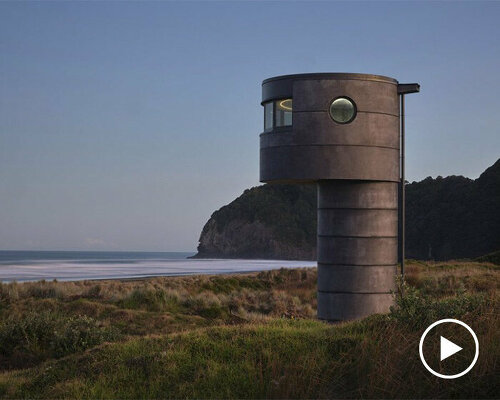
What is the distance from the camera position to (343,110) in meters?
19.5

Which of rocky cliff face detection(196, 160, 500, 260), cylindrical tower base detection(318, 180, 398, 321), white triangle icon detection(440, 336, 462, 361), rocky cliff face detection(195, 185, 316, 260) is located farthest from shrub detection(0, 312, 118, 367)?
rocky cliff face detection(195, 185, 316, 260)

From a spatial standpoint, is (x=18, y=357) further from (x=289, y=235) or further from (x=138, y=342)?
(x=289, y=235)

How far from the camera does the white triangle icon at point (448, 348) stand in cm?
938

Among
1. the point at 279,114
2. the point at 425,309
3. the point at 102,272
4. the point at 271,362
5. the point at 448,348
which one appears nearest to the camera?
the point at 448,348

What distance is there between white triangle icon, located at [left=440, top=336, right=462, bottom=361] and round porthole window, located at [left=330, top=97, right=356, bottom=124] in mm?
10654

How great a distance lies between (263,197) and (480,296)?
14327 centimetres

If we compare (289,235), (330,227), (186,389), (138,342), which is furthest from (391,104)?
(289,235)

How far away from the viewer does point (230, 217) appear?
15600cm

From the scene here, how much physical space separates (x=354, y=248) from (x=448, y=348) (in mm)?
10081

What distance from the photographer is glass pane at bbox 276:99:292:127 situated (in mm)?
19984

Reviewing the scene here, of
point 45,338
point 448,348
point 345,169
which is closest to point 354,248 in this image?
point 345,169

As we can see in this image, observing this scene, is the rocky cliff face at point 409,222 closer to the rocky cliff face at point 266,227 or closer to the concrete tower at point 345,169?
the rocky cliff face at point 266,227

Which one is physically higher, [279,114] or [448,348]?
[279,114]

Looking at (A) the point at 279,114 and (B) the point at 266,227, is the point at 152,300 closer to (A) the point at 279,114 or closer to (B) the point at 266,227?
(A) the point at 279,114
